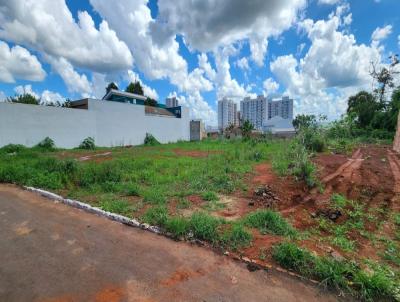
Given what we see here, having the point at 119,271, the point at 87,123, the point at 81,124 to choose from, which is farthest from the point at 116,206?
the point at 87,123

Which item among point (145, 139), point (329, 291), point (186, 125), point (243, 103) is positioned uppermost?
point (243, 103)

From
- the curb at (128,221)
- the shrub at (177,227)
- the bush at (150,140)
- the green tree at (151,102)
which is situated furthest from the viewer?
the green tree at (151,102)

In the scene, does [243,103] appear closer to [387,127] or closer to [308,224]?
[387,127]

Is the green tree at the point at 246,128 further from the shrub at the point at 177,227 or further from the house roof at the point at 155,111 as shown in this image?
the shrub at the point at 177,227

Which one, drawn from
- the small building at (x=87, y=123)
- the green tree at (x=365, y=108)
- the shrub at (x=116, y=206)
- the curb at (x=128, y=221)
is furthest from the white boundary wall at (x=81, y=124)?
the green tree at (x=365, y=108)

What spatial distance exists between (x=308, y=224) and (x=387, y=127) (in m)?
24.9

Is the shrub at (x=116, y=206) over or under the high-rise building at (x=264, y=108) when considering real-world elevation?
under

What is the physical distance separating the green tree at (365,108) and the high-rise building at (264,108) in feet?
93.1

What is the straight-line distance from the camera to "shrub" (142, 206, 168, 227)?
3.18 m

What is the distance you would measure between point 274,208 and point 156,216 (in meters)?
2.19

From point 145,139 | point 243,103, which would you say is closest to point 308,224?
point 145,139

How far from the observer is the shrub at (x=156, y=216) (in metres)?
3.18

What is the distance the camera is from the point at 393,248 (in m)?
2.74

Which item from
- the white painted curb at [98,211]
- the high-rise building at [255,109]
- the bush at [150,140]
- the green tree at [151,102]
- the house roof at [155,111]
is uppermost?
the high-rise building at [255,109]
